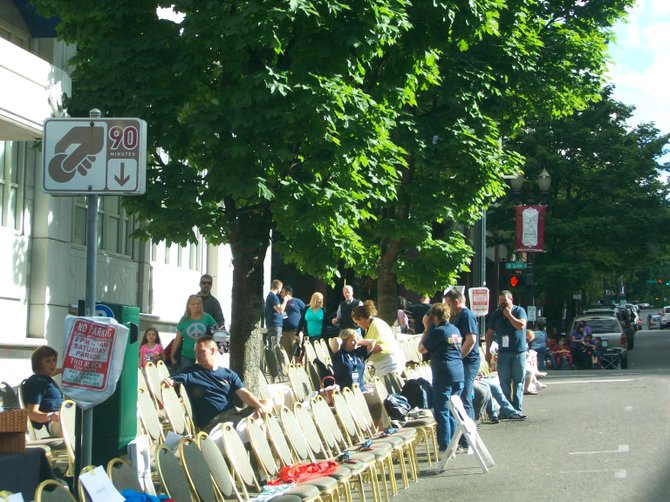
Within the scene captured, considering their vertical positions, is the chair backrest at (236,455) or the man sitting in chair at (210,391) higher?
the man sitting in chair at (210,391)

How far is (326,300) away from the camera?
44.5m

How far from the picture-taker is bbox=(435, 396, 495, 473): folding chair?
11797mm

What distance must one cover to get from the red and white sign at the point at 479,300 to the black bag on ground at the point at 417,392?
11.2m

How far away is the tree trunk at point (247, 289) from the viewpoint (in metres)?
15.0

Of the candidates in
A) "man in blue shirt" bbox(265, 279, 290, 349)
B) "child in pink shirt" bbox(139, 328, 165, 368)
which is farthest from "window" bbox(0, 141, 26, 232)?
"man in blue shirt" bbox(265, 279, 290, 349)

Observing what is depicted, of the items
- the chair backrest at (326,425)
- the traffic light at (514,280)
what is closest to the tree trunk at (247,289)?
the chair backrest at (326,425)

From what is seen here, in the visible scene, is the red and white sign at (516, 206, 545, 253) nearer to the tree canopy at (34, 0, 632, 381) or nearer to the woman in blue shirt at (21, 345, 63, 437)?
the tree canopy at (34, 0, 632, 381)

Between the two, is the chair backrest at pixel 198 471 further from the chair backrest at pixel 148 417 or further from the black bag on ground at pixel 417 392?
the black bag on ground at pixel 417 392

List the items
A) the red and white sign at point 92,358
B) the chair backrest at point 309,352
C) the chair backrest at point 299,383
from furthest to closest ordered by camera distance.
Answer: the chair backrest at point 309,352, the chair backrest at point 299,383, the red and white sign at point 92,358

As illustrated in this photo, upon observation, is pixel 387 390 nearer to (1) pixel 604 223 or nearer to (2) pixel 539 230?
(2) pixel 539 230

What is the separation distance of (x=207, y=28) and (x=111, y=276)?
24.0 feet

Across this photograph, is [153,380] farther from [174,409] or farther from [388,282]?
[388,282]

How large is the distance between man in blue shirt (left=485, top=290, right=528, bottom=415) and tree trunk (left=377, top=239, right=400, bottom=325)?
292 inches

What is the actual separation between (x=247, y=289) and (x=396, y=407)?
2.93 metres
